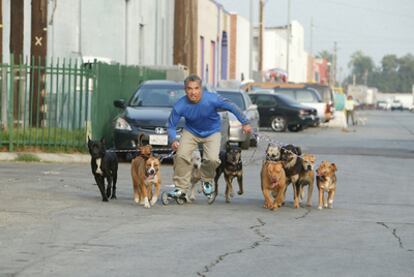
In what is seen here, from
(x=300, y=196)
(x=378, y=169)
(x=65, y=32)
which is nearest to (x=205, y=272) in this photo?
(x=300, y=196)

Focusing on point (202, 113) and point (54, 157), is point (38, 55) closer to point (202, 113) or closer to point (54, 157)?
point (54, 157)

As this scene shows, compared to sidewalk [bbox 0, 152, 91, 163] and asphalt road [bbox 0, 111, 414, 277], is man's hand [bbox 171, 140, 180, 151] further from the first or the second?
sidewalk [bbox 0, 152, 91, 163]

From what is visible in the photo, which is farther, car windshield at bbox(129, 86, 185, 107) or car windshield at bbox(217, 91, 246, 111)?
car windshield at bbox(217, 91, 246, 111)

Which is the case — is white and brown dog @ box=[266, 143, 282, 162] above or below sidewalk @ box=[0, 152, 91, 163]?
above

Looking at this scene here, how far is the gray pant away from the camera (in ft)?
46.7

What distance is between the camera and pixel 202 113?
14.0 m

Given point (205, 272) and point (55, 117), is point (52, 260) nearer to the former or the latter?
point (205, 272)

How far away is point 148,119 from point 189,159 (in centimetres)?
715

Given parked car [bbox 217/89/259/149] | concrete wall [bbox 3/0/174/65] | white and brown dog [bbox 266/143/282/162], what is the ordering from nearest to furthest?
1. white and brown dog [bbox 266/143/282/162]
2. parked car [bbox 217/89/259/149]
3. concrete wall [bbox 3/0/174/65]

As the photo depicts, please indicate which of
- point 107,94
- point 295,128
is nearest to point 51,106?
point 107,94

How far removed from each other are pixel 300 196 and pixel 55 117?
9.55 metres

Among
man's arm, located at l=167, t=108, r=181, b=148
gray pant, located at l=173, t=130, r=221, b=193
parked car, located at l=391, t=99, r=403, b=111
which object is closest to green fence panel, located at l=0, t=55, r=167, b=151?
gray pant, located at l=173, t=130, r=221, b=193

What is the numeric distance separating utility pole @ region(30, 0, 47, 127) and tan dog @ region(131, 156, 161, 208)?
9.10m

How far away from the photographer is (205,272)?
8.91 meters
